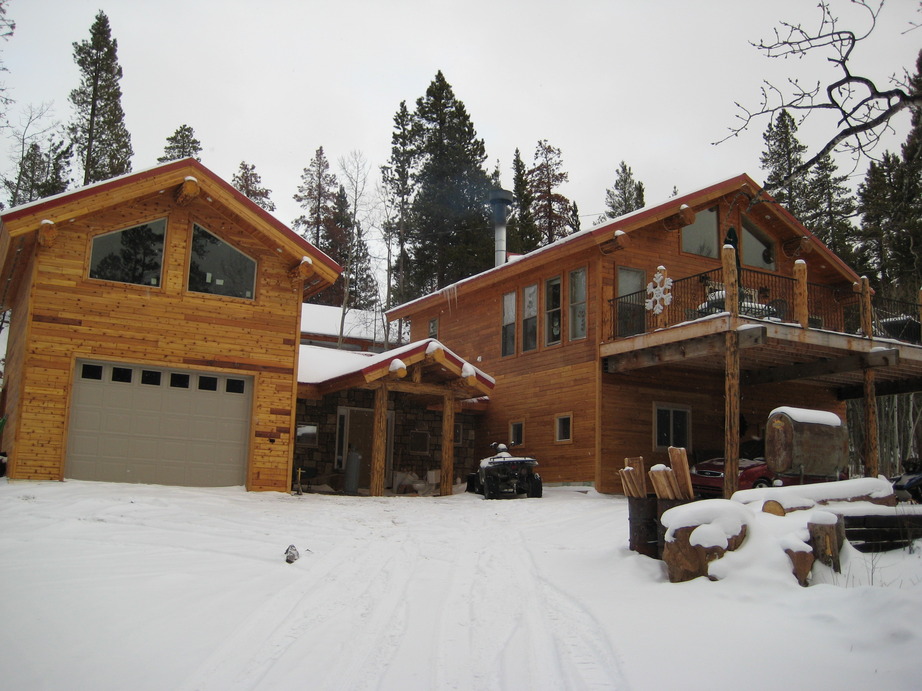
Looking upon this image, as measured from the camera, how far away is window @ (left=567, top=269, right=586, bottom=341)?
17750 millimetres

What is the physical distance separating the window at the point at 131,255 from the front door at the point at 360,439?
20.3 ft

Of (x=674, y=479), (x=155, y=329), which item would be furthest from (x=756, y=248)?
(x=155, y=329)

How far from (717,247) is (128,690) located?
17.2 meters

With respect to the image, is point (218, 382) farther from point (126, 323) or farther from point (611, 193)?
point (611, 193)

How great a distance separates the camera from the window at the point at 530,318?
63.6 feet

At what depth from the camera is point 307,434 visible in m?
18.4

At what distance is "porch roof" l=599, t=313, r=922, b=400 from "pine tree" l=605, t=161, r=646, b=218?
25727 mm

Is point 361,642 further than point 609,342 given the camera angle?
No

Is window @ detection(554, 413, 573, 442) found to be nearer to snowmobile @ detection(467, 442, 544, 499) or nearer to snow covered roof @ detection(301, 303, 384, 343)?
snowmobile @ detection(467, 442, 544, 499)

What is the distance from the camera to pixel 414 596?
23.3 feet

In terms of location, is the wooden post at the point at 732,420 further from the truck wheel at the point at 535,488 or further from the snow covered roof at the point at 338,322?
the snow covered roof at the point at 338,322

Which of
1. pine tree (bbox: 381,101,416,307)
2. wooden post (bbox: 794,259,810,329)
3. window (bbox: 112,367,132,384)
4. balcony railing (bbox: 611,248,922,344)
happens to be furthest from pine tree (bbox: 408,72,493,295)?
window (bbox: 112,367,132,384)

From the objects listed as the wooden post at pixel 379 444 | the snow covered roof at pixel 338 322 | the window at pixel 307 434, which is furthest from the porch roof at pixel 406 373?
the snow covered roof at pixel 338 322

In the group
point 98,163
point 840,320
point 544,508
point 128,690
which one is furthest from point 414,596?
point 98,163
